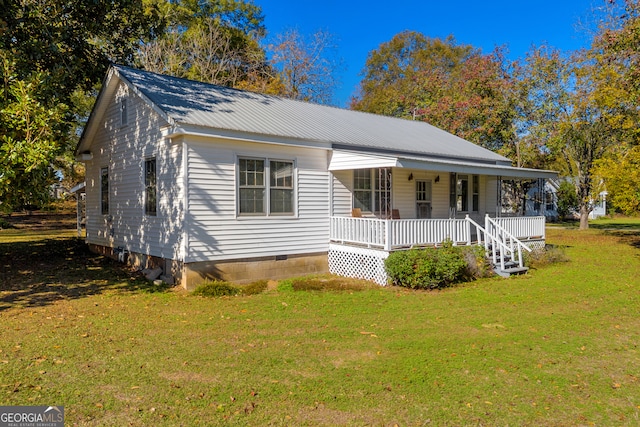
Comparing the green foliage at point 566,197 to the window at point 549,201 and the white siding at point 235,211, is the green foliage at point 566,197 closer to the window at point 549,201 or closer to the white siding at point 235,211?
the window at point 549,201

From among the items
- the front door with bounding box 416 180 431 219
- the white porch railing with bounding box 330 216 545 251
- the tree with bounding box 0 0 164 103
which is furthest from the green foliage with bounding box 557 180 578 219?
the tree with bounding box 0 0 164 103

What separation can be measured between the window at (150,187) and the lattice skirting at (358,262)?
16.4 ft

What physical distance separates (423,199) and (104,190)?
10.8 meters

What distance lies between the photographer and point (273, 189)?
11.6 m

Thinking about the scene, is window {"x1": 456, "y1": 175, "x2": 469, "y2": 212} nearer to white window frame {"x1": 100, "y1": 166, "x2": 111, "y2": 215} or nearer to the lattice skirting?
the lattice skirting

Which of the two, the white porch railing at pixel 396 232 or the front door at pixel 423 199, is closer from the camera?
the white porch railing at pixel 396 232

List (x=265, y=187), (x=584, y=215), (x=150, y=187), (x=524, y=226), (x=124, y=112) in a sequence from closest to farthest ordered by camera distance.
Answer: (x=265, y=187) < (x=150, y=187) < (x=124, y=112) < (x=524, y=226) < (x=584, y=215)

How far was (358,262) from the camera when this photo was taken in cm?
1199

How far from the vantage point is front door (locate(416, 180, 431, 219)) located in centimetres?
1549

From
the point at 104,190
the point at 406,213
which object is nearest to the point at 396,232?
the point at 406,213

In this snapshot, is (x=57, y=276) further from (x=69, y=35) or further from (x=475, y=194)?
(x=475, y=194)

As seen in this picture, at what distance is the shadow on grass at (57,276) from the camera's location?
942 centimetres

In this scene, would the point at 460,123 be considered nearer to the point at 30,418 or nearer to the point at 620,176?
the point at 620,176

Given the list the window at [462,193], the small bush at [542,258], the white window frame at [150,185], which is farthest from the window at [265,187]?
the window at [462,193]
